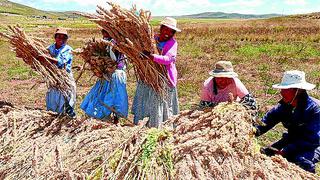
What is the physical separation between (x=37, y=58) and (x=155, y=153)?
8.36ft

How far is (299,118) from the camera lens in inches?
137

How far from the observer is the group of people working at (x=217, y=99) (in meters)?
3.45

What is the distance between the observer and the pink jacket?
4277mm

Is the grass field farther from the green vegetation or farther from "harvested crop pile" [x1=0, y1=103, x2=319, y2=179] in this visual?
"harvested crop pile" [x1=0, y1=103, x2=319, y2=179]

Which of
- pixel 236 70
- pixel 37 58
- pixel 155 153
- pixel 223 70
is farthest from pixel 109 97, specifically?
pixel 236 70

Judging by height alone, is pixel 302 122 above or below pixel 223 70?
below

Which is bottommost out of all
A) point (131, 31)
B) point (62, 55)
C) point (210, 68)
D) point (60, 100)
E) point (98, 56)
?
point (210, 68)

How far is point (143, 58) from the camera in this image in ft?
13.9

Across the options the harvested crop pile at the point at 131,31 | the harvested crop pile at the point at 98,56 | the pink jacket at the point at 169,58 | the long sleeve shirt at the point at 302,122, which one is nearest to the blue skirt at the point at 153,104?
the pink jacket at the point at 169,58

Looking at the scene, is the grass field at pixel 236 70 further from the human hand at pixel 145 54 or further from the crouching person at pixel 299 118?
the crouching person at pixel 299 118

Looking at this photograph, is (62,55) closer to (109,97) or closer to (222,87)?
(109,97)

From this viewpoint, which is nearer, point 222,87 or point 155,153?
point 155,153

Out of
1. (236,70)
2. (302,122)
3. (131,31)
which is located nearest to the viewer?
(302,122)

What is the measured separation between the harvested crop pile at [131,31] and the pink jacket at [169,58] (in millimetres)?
86
